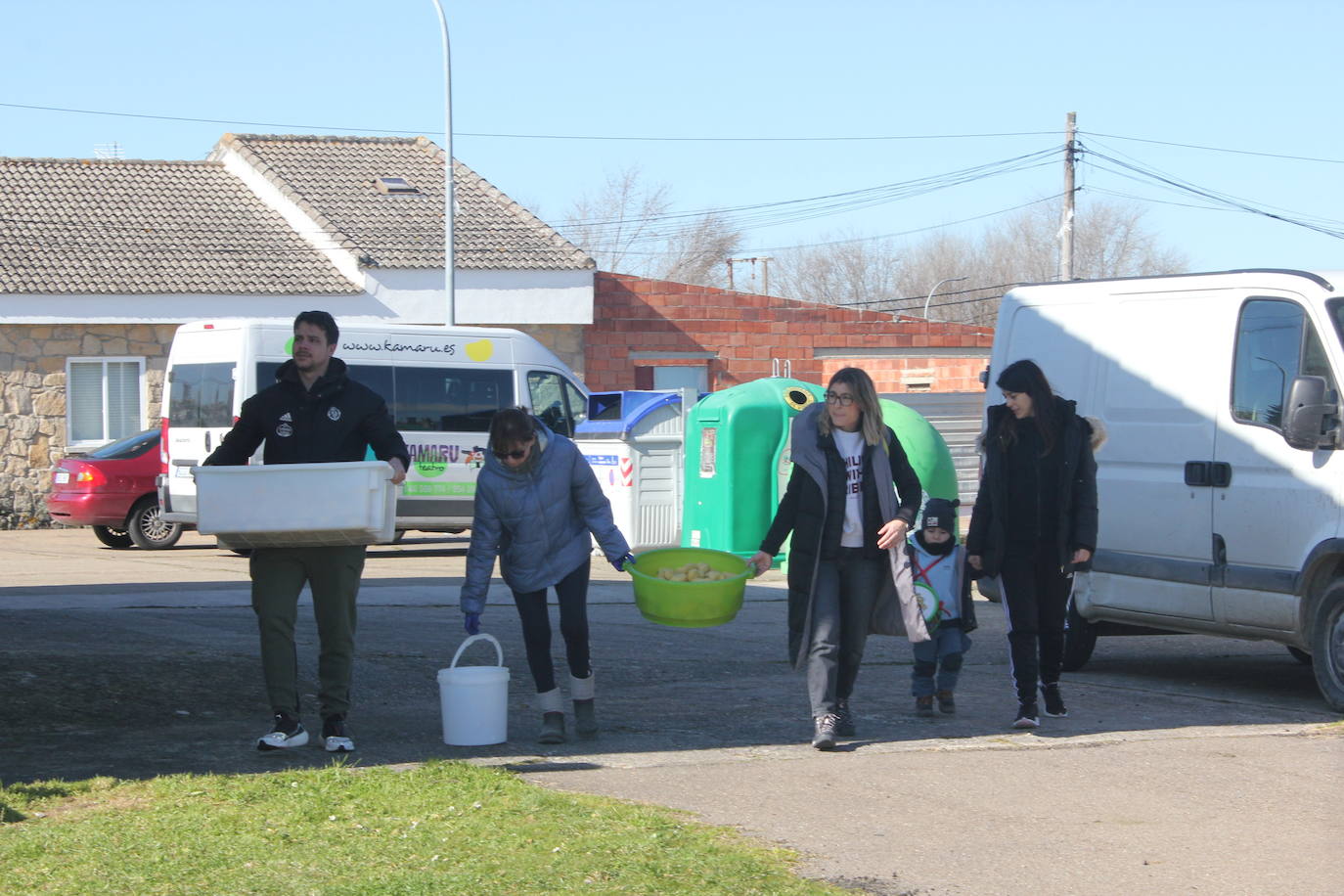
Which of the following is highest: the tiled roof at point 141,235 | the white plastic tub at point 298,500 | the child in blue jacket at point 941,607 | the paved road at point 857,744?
the tiled roof at point 141,235

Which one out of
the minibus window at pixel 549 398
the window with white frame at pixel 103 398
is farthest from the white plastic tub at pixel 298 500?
the window with white frame at pixel 103 398

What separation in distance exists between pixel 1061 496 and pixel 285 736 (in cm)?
383

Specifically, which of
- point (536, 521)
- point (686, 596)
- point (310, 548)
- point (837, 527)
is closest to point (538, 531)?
point (536, 521)

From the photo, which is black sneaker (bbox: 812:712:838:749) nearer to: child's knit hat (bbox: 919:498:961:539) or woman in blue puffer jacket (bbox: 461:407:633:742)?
woman in blue puffer jacket (bbox: 461:407:633:742)

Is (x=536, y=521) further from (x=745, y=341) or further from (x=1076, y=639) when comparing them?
(x=745, y=341)

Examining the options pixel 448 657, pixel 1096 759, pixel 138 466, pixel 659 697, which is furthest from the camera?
pixel 138 466

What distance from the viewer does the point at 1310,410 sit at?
334 inches

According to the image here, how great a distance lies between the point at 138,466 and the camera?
20.1 m

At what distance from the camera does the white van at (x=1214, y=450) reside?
8703 mm

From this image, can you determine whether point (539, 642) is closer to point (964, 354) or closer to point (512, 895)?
point (512, 895)

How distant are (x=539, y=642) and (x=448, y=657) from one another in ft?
8.29

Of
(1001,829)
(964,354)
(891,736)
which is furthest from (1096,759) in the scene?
(964,354)

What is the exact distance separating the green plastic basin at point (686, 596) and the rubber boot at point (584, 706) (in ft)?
1.42

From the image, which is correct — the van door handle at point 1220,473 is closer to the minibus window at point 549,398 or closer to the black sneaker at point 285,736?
the black sneaker at point 285,736
